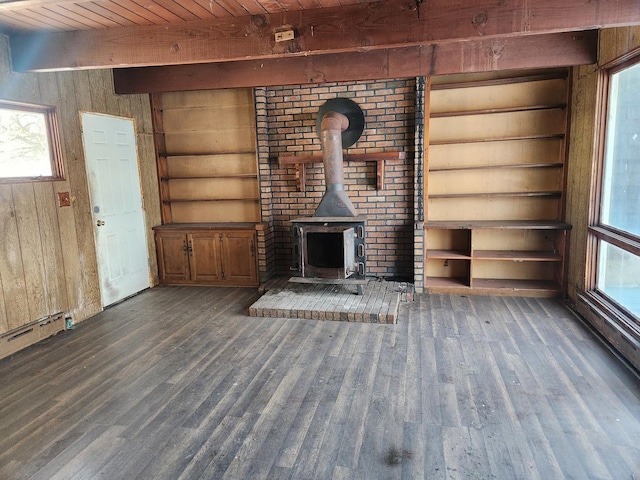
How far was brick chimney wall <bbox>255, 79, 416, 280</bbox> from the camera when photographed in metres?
4.92

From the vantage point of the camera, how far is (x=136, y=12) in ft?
9.47

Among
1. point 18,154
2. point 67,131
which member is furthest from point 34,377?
point 67,131

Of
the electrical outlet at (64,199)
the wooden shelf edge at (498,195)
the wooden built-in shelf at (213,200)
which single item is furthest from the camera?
the wooden built-in shelf at (213,200)

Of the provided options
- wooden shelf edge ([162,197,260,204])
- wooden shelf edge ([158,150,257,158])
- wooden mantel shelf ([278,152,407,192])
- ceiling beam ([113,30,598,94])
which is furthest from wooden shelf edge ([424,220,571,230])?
wooden shelf edge ([158,150,257,158])

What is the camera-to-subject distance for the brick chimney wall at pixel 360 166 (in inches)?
194

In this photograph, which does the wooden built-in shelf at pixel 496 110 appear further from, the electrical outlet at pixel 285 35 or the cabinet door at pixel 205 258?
the cabinet door at pixel 205 258

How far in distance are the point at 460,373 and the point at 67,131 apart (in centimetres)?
413

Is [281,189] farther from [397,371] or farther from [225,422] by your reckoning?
[225,422]

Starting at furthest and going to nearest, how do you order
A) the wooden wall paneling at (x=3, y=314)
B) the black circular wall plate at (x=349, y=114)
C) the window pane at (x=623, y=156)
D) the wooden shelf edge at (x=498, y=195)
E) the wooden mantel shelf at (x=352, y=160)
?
1. the black circular wall plate at (x=349, y=114)
2. the wooden mantel shelf at (x=352, y=160)
3. the wooden shelf edge at (x=498, y=195)
4. the wooden wall paneling at (x=3, y=314)
5. the window pane at (x=623, y=156)

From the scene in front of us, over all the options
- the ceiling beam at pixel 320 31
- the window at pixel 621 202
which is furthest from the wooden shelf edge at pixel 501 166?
the ceiling beam at pixel 320 31

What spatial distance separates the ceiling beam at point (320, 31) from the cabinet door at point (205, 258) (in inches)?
96.7

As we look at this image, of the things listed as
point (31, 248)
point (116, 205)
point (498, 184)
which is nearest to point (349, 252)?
point (498, 184)

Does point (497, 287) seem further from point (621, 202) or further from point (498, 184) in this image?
point (621, 202)

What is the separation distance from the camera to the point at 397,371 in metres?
3.04
